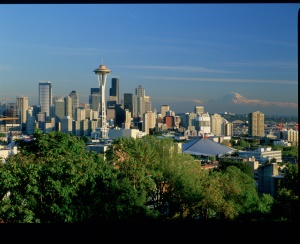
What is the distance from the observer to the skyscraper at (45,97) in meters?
8.88

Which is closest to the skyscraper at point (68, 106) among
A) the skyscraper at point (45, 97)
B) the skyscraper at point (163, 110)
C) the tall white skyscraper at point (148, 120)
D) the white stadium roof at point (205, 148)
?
the skyscraper at point (45, 97)

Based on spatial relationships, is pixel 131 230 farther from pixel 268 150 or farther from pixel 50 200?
pixel 268 150

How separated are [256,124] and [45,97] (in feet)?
20.5

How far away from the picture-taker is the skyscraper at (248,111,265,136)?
38.0ft

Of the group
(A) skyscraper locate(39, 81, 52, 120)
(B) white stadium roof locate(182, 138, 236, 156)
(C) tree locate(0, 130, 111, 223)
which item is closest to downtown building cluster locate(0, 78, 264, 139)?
(A) skyscraper locate(39, 81, 52, 120)

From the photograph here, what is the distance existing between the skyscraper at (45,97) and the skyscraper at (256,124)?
546 centimetres

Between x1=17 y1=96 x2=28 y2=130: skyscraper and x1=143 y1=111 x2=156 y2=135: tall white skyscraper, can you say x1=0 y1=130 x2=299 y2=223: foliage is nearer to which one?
x1=17 y1=96 x2=28 y2=130: skyscraper

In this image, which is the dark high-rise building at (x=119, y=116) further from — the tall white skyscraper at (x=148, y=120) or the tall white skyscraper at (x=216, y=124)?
the tall white skyscraper at (x=216, y=124)

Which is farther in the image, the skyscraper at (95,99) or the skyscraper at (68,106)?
the skyscraper at (95,99)

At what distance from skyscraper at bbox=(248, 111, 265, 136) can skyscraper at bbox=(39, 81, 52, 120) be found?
17.9ft

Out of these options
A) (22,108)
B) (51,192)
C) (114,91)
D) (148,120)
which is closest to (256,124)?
(148,120)

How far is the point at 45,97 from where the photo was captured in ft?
30.0

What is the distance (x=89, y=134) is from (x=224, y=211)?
25.5 ft

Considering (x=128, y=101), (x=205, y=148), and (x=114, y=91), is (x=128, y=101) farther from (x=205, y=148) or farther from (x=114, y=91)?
(x=205, y=148)
